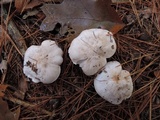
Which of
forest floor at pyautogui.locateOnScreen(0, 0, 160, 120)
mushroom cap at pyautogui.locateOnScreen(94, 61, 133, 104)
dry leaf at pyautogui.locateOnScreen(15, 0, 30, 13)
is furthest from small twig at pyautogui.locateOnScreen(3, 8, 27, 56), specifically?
mushroom cap at pyautogui.locateOnScreen(94, 61, 133, 104)

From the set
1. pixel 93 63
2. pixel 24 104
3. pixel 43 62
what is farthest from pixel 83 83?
pixel 24 104

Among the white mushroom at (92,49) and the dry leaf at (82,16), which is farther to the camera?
the dry leaf at (82,16)

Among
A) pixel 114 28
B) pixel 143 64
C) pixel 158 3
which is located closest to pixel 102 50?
pixel 114 28

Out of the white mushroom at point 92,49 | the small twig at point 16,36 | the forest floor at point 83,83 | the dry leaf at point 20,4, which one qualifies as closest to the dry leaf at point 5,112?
the forest floor at point 83,83

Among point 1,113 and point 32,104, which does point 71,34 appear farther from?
point 1,113

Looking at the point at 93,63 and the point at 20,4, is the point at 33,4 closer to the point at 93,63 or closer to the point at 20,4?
the point at 20,4

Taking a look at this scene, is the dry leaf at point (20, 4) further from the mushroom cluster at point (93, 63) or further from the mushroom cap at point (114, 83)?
the mushroom cap at point (114, 83)
